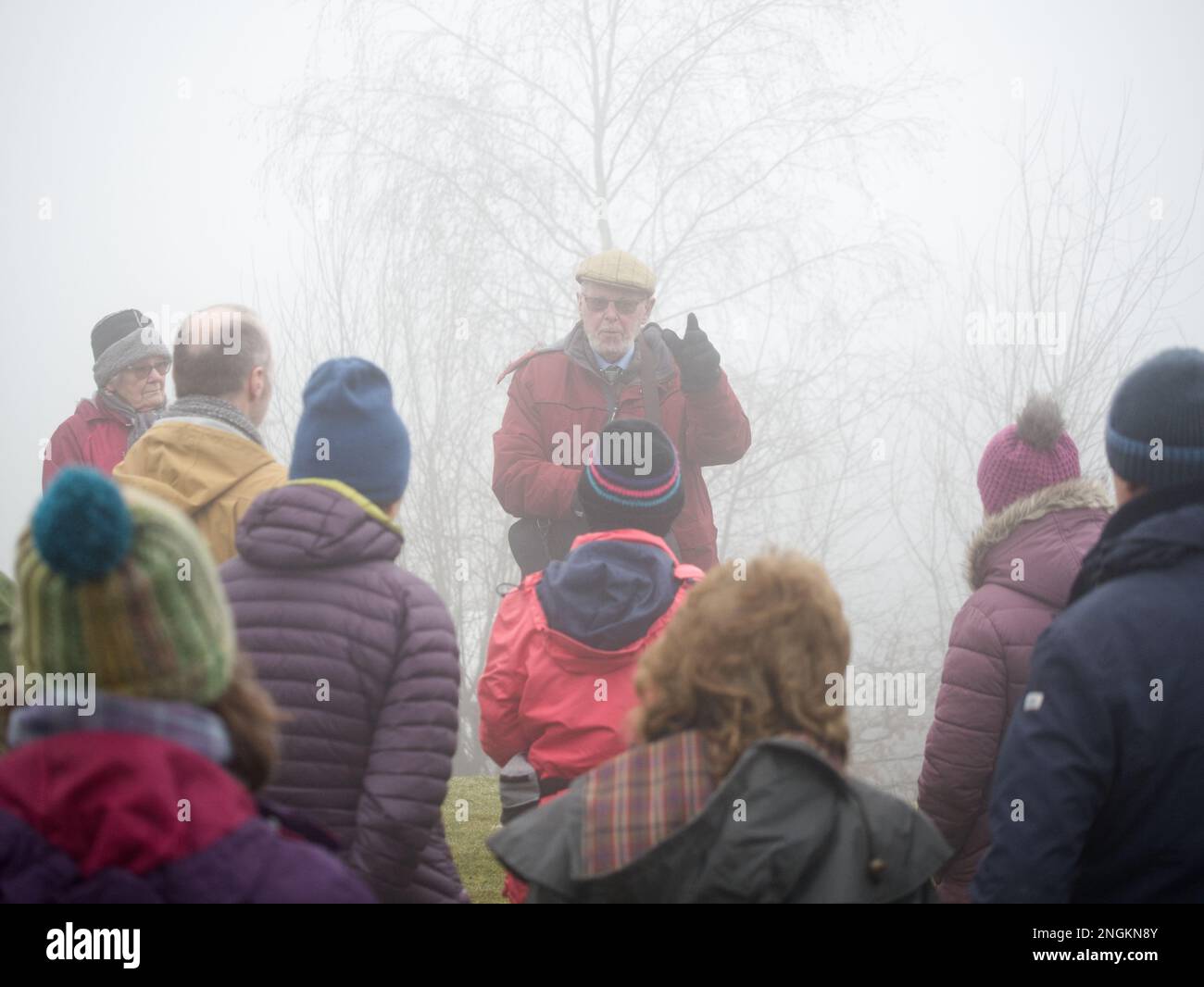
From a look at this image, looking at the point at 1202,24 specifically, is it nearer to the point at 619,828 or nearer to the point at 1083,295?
the point at 1083,295

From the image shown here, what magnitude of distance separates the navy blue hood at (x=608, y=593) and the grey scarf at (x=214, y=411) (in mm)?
1036

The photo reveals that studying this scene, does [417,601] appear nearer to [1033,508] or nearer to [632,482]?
[632,482]

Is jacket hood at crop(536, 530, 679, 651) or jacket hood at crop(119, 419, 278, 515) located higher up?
jacket hood at crop(119, 419, 278, 515)

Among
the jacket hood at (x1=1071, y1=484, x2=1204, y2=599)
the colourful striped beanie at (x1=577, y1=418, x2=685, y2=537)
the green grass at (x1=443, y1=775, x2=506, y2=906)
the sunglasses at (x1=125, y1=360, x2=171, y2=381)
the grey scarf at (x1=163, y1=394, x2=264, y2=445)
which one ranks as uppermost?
the sunglasses at (x1=125, y1=360, x2=171, y2=381)

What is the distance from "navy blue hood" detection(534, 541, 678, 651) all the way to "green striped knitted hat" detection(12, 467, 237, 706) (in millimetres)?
1720

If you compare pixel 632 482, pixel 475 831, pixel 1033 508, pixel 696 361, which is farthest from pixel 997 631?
pixel 475 831

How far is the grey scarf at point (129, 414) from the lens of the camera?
17.9 ft

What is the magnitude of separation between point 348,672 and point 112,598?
3.90 feet

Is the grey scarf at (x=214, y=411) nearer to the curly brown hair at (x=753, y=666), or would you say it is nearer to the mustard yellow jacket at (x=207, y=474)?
the mustard yellow jacket at (x=207, y=474)

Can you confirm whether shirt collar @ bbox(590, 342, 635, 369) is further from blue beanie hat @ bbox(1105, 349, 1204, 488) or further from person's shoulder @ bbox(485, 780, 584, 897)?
person's shoulder @ bbox(485, 780, 584, 897)

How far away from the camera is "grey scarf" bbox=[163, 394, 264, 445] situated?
3721mm

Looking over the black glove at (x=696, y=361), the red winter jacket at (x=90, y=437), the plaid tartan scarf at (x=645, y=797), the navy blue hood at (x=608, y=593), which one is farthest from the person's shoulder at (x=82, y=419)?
the plaid tartan scarf at (x=645, y=797)

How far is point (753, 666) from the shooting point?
7.05 ft

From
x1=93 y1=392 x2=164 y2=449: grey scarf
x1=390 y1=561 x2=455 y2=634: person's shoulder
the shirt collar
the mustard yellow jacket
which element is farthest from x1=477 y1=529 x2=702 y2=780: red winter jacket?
x1=93 y1=392 x2=164 y2=449: grey scarf
